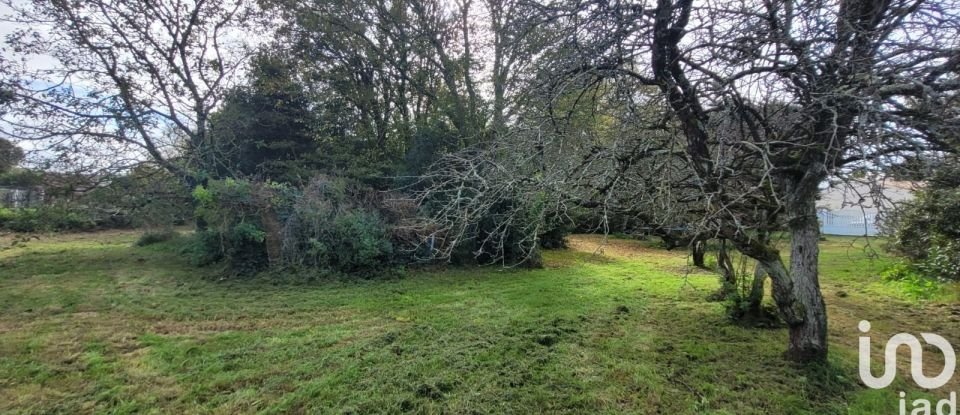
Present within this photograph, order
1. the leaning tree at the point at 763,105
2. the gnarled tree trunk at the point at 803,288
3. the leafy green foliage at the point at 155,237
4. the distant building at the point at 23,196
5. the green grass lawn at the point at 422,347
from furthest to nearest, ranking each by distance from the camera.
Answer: the leafy green foliage at the point at 155,237 → the distant building at the point at 23,196 → the gnarled tree trunk at the point at 803,288 → the green grass lawn at the point at 422,347 → the leaning tree at the point at 763,105

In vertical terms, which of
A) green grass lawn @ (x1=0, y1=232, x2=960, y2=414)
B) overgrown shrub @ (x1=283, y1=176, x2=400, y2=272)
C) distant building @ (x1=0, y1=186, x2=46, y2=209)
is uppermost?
distant building @ (x1=0, y1=186, x2=46, y2=209)

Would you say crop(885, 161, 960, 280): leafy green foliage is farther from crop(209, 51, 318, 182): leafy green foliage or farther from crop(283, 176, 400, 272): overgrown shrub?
crop(209, 51, 318, 182): leafy green foliage

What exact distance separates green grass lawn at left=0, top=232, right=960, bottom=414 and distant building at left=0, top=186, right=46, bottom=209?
2.59 m

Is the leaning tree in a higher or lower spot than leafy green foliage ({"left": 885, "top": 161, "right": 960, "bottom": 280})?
higher

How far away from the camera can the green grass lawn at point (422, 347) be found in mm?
2701

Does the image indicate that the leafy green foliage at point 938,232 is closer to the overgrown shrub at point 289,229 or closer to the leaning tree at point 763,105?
the leaning tree at point 763,105

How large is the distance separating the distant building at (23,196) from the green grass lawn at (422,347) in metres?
2.59

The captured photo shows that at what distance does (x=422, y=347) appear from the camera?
12.0ft

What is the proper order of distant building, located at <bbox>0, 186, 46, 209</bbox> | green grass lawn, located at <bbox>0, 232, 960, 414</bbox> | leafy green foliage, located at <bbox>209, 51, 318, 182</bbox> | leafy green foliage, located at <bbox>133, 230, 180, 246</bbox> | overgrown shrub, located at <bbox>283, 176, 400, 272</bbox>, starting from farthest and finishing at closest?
leafy green foliage, located at <bbox>133, 230, 180, 246</bbox>, leafy green foliage, located at <bbox>209, 51, 318, 182</bbox>, distant building, located at <bbox>0, 186, 46, 209</bbox>, overgrown shrub, located at <bbox>283, 176, 400, 272</bbox>, green grass lawn, located at <bbox>0, 232, 960, 414</bbox>

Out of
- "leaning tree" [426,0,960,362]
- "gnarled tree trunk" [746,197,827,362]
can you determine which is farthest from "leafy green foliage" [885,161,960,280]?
"leaning tree" [426,0,960,362]

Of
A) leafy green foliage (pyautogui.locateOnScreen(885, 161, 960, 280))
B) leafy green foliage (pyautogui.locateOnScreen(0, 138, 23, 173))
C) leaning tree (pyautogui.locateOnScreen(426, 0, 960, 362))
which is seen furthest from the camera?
leafy green foliage (pyautogui.locateOnScreen(0, 138, 23, 173))

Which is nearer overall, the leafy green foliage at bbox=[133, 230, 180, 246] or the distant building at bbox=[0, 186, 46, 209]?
the distant building at bbox=[0, 186, 46, 209]

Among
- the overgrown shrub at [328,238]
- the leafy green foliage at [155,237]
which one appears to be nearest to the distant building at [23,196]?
the leafy green foliage at [155,237]

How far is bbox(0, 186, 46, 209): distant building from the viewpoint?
27.4 feet
